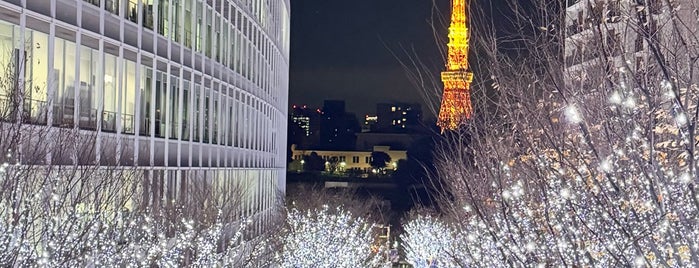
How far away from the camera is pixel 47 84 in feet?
44.6

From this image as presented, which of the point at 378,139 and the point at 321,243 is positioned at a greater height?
the point at 378,139

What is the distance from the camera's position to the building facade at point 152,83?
12.9 meters

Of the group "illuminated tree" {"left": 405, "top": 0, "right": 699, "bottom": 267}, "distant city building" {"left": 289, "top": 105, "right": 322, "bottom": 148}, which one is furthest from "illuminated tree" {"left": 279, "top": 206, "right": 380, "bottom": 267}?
"distant city building" {"left": 289, "top": 105, "right": 322, "bottom": 148}

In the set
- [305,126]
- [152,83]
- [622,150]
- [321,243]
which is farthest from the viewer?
[305,126]

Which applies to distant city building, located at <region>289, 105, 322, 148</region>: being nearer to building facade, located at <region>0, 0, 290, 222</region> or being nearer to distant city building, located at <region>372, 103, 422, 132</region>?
distant city building, located at <region>372, 103, 422, 132</region>

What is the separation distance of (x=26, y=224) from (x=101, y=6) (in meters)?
7.96

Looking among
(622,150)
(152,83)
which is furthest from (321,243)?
(622,150)

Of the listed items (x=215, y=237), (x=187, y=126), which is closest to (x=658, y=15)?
(x=215, y=237)

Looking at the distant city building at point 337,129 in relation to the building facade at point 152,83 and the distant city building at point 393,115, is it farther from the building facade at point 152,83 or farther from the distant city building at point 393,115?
the building facade at point 152,83

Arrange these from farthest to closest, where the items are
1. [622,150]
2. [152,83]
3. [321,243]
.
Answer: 1. [321,243]
2. [152,83]
3. [622,150]

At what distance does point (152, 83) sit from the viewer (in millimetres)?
18344

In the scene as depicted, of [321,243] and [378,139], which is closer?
[321,243]

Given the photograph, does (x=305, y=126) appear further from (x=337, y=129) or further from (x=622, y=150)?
(x=622, y=150)

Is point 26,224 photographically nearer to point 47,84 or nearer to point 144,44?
point 47,84
